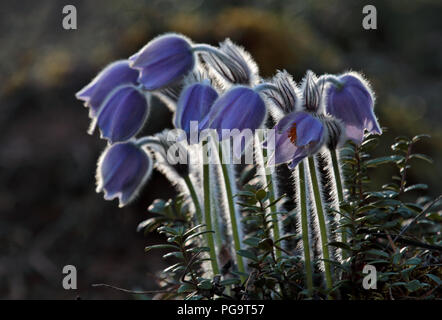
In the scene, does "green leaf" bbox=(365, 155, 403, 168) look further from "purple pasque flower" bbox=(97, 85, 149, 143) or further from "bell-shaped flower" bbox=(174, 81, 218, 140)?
"purple pasque flower" bbox=(97, 85, 149, 143)

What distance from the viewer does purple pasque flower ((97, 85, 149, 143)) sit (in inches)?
47.0

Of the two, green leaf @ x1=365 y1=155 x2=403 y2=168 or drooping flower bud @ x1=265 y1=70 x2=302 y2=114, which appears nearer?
drooping flower bud @ x1=265 y1=70 x2=302 y2=114

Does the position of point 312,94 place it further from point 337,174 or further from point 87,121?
point 87,121

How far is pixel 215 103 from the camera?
3.56 feet

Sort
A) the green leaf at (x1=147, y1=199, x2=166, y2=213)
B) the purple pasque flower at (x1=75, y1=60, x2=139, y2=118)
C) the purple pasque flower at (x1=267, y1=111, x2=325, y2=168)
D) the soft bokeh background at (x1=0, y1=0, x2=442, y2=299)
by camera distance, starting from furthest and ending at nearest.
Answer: the soft bokeh background at (x1=0, y1=0, x2=442, y2=299) < the green leaf at (x1=147, y1=199, x2=166, y2=213) < the purple pasque flower at (x1=75, y1=60, x2=139, y2=118) < the purple pasque flower at (x1=267, y1=111, x2=325, y2=168)

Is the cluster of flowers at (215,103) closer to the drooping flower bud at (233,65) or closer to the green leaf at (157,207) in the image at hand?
the drooping flower bud at (233,65)

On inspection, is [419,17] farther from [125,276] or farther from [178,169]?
[178,169]

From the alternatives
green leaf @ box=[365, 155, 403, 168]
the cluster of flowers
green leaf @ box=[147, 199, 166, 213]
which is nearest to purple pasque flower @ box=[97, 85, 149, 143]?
the cluster of flowers

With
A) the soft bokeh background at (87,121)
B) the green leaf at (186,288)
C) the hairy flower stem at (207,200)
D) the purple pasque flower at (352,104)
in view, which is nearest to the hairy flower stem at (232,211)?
the hairy flower stem at (207,200)

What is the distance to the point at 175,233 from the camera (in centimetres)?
110

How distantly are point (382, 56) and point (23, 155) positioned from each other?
2809mm

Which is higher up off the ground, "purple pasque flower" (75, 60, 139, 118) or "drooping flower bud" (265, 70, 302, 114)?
"purple pasque flower" (75, 60, 139, 118)

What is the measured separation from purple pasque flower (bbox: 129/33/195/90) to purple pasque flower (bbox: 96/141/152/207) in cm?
18

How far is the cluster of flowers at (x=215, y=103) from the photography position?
1.06 metres
